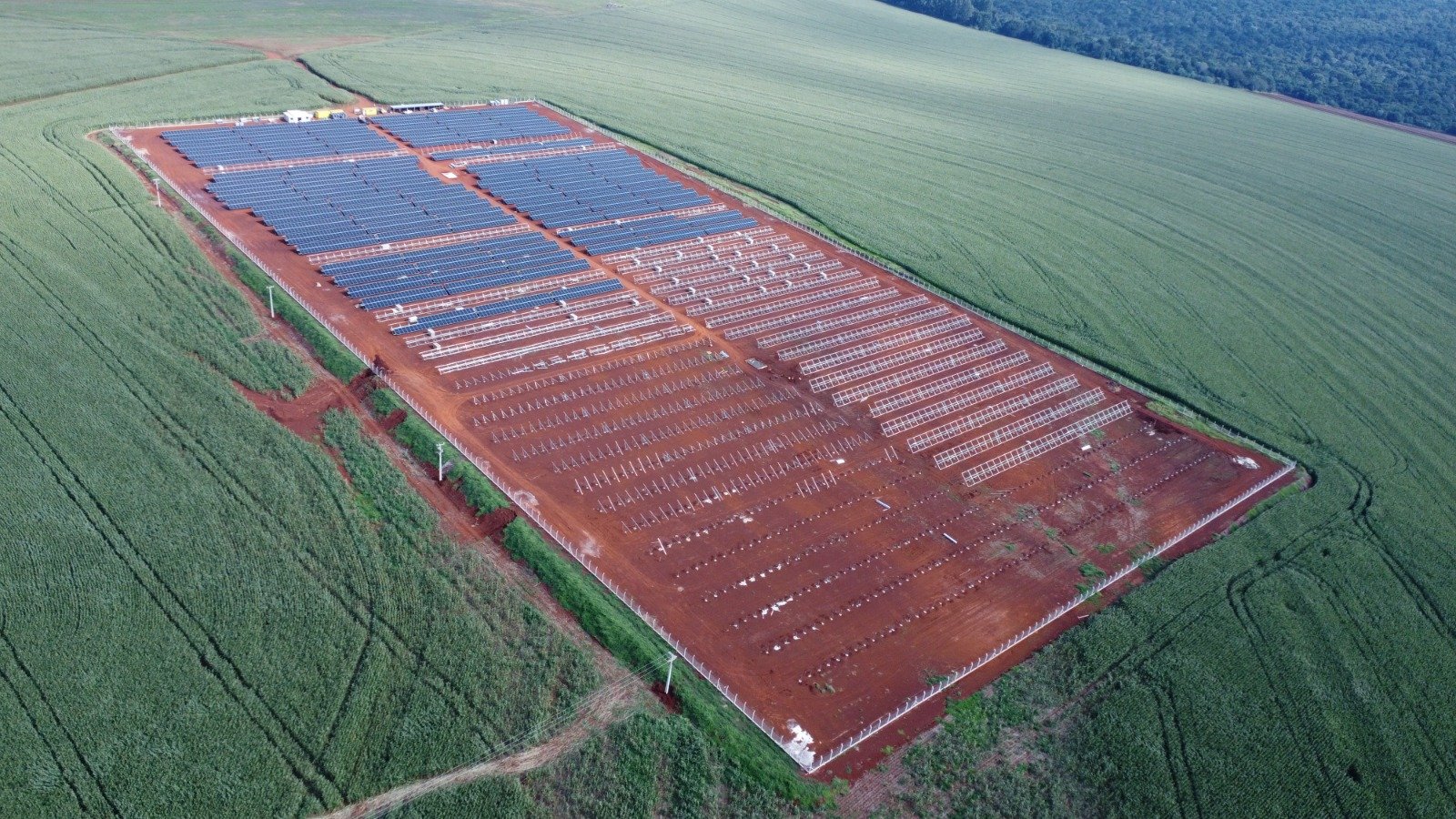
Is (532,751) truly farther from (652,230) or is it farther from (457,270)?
(652,230)

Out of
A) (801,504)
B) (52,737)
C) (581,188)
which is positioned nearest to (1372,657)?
(801,504)

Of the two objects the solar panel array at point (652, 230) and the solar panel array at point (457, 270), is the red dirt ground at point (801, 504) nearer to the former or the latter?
the solar panel array at point (457, 270)

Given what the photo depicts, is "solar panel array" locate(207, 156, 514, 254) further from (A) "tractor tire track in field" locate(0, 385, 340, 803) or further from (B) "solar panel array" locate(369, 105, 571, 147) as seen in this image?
(A) "tractor tire track in field" locate(0, 385, 340, 803)

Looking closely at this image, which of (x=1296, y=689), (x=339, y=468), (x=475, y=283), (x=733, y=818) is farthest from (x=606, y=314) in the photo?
(x=1296, y=689)

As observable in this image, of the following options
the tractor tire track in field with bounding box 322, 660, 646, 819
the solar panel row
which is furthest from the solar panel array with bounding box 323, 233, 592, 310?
the tractor tire track in field with bounding box 322, 660, 646, 819

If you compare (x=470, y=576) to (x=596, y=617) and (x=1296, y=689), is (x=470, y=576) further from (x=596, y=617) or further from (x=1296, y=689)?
(x=1296, y=689)

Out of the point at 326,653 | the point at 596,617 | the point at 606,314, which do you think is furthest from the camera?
the point at 606,314

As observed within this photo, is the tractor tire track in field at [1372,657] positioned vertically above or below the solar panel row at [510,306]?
below

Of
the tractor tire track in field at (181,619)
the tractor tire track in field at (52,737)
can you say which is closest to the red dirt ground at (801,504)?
the tractor tire track in field at (181,619)
